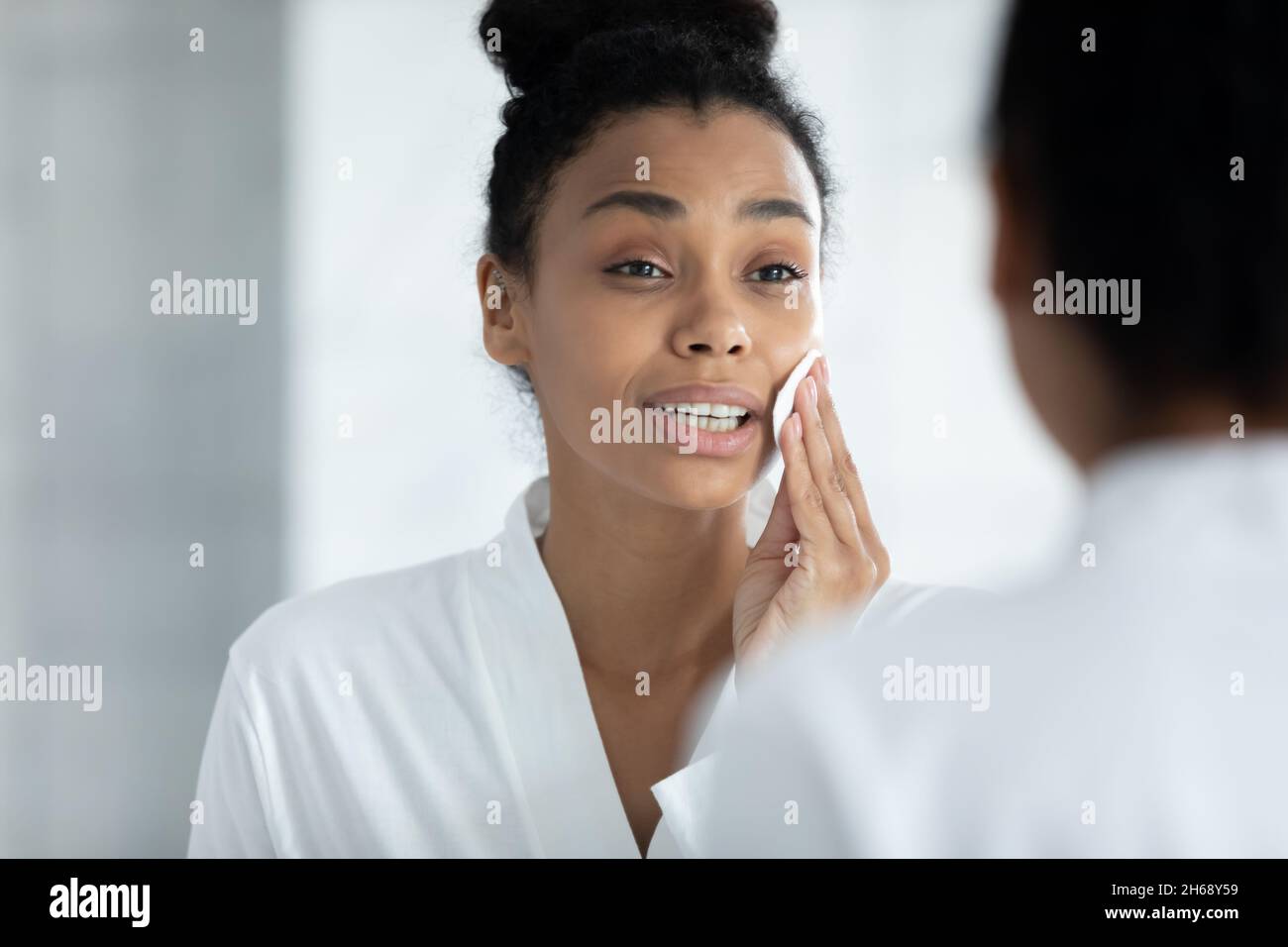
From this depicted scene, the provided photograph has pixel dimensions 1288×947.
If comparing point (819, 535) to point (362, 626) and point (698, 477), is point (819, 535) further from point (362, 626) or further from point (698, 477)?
point (362, 626)

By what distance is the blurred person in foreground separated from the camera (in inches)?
19.9

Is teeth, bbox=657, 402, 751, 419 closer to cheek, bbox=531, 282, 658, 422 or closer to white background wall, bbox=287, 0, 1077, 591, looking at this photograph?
cheek, bbox=531, 282, 658, 422

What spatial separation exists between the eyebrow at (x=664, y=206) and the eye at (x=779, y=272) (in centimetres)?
4

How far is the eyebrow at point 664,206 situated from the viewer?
3.03 ft

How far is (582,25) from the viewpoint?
38.8 inches

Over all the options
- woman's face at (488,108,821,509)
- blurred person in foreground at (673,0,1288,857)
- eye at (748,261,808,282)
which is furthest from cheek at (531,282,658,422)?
blurred person in foreground at (673,0,1288,857)

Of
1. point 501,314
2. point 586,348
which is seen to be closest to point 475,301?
point 501,314

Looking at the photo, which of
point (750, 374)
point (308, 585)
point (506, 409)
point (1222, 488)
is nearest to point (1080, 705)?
point (1222, 488)

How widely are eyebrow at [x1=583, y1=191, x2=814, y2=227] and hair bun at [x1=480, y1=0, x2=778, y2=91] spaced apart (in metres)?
0.14

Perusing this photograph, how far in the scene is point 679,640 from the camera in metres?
1.04

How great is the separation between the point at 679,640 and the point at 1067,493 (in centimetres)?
39

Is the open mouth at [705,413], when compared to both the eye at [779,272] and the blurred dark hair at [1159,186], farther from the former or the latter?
the blurred dark hair at [1159,186]

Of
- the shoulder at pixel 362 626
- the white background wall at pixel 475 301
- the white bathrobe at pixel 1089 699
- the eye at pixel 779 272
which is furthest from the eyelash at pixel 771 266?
the white bathrobe at pixel 1089 699
